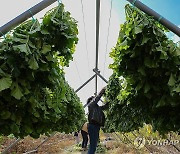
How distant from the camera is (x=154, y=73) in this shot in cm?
198

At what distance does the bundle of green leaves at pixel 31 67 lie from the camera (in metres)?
1.78

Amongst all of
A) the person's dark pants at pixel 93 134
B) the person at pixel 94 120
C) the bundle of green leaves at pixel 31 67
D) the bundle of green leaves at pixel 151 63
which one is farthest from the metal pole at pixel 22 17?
the person's dark pants at pixel 93 134

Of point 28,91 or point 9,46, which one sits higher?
point 9,46

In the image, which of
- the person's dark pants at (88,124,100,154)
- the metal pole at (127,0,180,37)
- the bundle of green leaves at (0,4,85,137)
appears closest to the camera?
the bundle of green leaves at (0,4,85,137)

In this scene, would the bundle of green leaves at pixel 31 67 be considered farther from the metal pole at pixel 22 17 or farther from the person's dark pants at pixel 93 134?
the person's dark pants at pixel 93 134

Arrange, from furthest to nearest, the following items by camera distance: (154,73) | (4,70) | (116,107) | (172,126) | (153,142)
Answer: (153,142)
(116,107)
(172,126)
(154,73)
(4,70)

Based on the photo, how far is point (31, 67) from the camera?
1.73m

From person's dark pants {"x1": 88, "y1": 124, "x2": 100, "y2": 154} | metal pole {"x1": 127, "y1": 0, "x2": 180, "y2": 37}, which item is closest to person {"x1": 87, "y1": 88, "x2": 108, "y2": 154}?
person's dark pants {"x1": 88, "y1": 124, "x2": 100, "y2": 154}

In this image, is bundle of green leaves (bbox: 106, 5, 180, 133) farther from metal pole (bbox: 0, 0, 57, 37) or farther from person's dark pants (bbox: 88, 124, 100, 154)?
person's dark pants (bbox: 88, 124, 100, 154)

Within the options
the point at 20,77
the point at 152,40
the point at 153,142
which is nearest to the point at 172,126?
the point at 152,40

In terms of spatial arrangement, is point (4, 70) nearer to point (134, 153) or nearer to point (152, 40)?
point (152, 40)

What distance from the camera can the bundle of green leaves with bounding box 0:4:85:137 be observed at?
1784 mm

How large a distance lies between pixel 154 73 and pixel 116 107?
6.83ft

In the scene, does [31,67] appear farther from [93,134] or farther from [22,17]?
[93,134]
